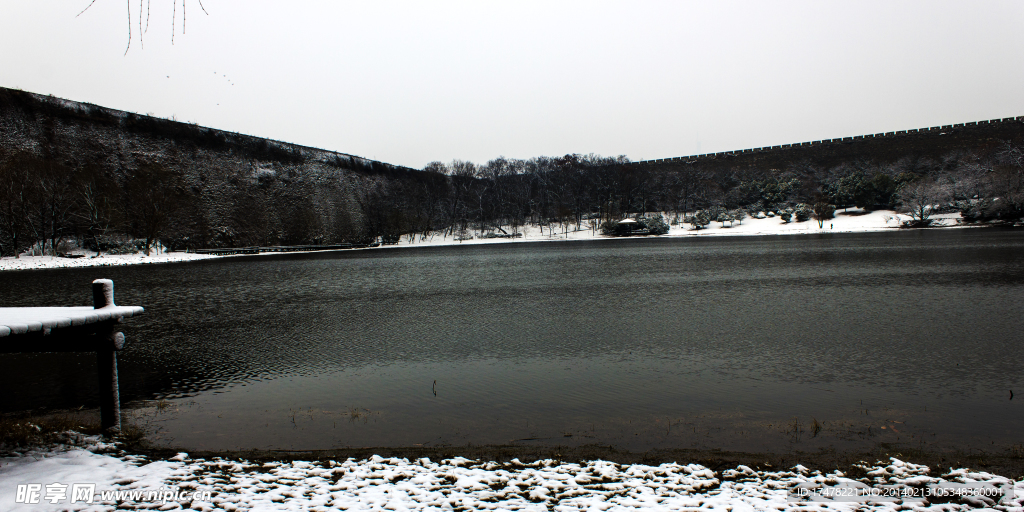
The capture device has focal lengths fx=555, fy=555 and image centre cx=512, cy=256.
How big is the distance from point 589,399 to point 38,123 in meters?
63.5

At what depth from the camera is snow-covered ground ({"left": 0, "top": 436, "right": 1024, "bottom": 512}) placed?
3705 mm

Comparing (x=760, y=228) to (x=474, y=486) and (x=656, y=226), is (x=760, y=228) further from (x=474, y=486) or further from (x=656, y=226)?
(x=474, y=486)

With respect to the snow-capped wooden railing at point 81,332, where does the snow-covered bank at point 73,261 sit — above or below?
below

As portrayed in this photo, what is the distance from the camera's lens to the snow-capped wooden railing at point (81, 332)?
4.69m

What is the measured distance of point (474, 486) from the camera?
4.11 metres

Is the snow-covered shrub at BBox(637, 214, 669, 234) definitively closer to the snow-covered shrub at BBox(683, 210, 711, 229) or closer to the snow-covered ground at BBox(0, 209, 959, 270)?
the snow-covered ground at BBox(0, 209, 959, 270)

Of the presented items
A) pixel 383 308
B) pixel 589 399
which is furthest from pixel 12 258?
pixel 589 399

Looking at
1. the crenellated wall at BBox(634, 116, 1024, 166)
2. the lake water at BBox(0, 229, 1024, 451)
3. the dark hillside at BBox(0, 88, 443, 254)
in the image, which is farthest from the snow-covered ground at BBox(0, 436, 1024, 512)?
the crenellated wall at BBox(634, 116, 1024, 166)

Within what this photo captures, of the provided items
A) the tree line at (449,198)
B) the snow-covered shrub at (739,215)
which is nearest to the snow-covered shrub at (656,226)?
the tree line at (449,198)

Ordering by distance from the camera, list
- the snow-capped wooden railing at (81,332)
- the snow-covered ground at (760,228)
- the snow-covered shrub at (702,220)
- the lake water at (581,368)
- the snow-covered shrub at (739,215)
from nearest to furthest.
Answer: the snow-capped wooden railing at (81,332) → the lake water at (581,368) → the snow-covered ground at (760,228) → the snow-covered shrub at (702,220) → the snow-covered shrub at (739,215)

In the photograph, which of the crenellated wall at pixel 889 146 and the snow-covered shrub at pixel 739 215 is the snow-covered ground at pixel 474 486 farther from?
the crenellated wall at pixel 889 146

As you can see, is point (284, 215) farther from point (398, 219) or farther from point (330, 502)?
point (330, 502)

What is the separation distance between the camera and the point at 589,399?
698 centimetres

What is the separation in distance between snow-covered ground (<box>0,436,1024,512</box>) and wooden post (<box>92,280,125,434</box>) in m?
0.78
